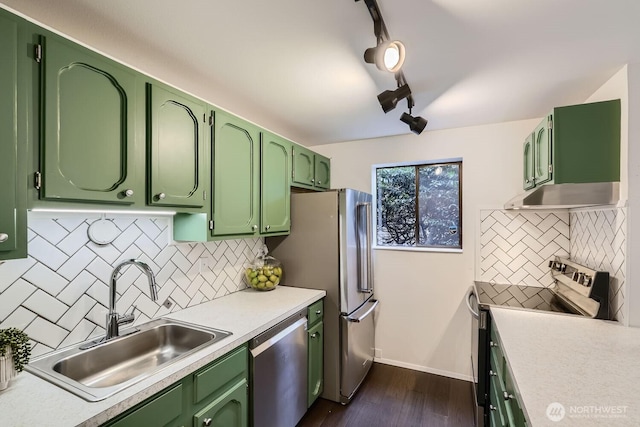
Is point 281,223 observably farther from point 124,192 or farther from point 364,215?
point 124,192

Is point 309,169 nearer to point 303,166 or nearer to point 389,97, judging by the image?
point 303,166

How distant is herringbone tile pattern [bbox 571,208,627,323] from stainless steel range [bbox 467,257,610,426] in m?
0.06

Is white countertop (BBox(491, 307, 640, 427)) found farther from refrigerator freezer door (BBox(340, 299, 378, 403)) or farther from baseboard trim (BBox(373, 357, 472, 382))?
baseboard trim (BBox(373, 357, 472, 382))

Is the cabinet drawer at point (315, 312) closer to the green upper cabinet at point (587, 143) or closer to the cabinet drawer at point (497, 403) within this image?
the cabinet drawer at point (497, 403)

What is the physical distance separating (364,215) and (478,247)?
1073mm

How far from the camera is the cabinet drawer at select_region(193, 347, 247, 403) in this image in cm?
124

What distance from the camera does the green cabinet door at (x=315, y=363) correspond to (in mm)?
2131

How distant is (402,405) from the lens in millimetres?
2270

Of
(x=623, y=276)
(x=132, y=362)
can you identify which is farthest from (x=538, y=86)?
(x=132, y=362)

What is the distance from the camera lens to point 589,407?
0.89m

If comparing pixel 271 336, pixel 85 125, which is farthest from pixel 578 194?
pixel 85 125

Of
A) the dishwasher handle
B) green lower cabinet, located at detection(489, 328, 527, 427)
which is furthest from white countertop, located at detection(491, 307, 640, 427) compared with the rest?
the dishwasher handle

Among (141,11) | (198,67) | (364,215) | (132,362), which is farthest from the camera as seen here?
(364,215)

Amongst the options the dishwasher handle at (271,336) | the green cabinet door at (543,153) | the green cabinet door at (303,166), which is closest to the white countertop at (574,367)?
the green cabinet door at (543,153)
